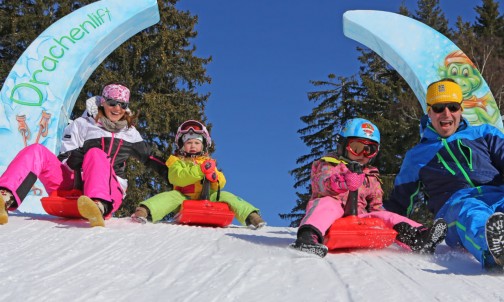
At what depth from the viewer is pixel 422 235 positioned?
125 inches

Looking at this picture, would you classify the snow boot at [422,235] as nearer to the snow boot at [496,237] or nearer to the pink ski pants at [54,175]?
the snow boot at [496,237]

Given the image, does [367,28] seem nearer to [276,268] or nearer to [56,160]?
[56,160]

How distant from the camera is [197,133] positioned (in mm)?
5074

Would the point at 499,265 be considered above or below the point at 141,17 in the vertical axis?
below

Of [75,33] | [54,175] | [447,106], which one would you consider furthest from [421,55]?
[54,175]

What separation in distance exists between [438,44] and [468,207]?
5.29 metres

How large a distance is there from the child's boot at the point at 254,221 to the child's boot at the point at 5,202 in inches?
77.6

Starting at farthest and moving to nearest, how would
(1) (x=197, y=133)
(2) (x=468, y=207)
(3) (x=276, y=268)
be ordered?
(1) (x=197, y=133) → (2) (x=468, y=207) → (3) (x=276, y=268)

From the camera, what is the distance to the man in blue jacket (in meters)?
3.31

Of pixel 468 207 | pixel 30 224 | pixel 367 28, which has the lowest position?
pixel 30 224

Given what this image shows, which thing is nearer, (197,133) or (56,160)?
(56,160)

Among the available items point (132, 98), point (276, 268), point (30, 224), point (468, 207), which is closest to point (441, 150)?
point (468, 207)

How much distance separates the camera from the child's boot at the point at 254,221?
4.73 metres

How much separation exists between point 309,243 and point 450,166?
4.19 feet
